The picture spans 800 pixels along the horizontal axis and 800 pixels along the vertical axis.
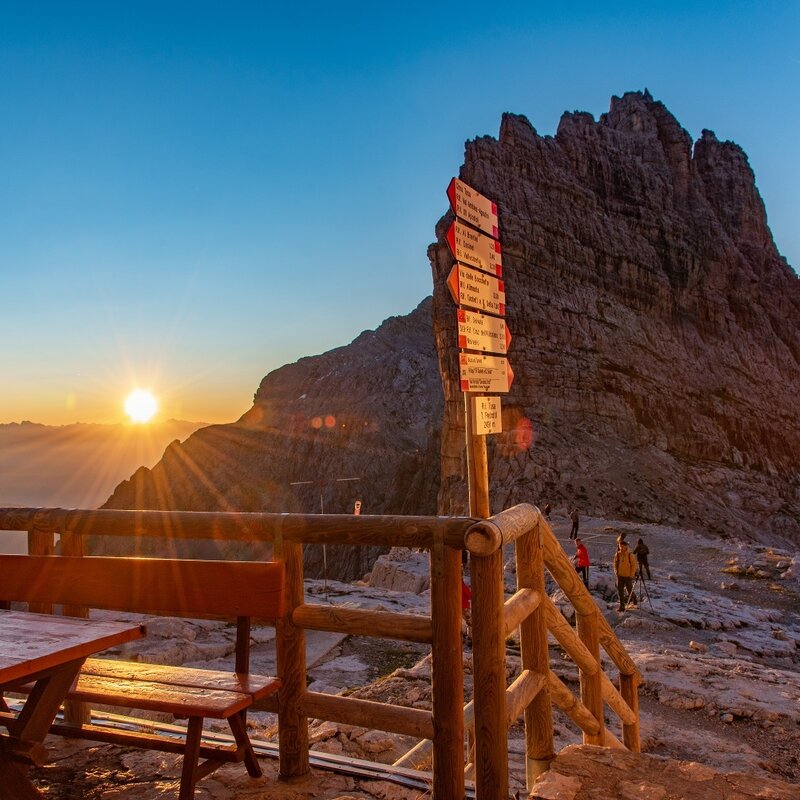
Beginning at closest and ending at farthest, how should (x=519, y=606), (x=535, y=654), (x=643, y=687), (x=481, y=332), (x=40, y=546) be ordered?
1. (x=519, y=606)
2. (x=535, y=654)
3. (x=40, y=546)
4. (x=481, y=332)
5. (x=643, y=687)

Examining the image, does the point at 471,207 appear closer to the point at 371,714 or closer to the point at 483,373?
the point at 483,373

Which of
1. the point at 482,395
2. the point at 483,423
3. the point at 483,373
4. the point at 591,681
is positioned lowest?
the point at 591,681

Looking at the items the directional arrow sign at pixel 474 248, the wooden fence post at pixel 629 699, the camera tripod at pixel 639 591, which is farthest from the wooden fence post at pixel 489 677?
the camera tripod at pixel 639 591

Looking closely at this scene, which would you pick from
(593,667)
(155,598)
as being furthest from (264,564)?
(593,667)

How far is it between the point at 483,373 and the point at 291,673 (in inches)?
83.0

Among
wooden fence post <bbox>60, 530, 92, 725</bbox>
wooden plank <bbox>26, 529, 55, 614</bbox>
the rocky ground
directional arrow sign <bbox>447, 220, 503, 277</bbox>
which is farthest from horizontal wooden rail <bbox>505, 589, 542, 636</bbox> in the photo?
wooden plank <bbox>26, 529, 55, 614</bbox>

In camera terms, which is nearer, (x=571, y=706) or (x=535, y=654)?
(x=535, y=654)

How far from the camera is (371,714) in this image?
3.11m

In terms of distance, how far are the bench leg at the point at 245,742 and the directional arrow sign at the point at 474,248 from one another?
2768 millimetres

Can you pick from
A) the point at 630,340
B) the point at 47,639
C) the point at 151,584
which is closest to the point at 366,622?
the point at 151,584

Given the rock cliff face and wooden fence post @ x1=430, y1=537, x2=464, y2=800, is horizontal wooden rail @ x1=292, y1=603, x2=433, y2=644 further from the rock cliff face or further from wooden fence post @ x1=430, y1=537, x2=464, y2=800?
the rock cliff face

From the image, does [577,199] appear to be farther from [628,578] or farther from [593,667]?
[593,667]

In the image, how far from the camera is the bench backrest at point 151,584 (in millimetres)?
3162

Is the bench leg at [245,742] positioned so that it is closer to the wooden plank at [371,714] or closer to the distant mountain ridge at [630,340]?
the wooden plank at [371,714]
